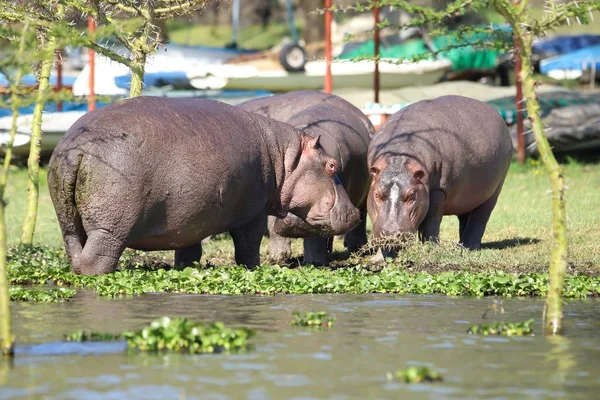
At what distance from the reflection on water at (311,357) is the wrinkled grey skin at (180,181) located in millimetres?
943

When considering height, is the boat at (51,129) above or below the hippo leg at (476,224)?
above

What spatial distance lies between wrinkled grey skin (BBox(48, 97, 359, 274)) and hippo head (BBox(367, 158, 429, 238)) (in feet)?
0.93

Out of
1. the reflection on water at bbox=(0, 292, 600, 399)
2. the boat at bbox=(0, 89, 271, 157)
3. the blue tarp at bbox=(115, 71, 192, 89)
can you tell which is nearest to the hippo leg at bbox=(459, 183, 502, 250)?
the reflection on water at bbox=(0, 292, 600, 399)

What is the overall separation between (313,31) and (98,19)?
935 inches

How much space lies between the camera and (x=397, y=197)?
10297mm

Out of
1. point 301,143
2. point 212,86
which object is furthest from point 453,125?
point 212,86

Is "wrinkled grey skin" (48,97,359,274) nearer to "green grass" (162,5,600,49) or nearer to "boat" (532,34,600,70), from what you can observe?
"boat" (532,34,600,70)

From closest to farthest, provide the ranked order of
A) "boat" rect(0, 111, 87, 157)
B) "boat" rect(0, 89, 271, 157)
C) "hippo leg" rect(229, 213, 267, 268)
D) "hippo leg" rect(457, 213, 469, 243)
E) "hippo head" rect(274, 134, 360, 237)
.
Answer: "hippo leg" rect(229, 213, 267, 268), "hippo head" rect(274, 134, 360, 237), "hippo leg" rect(457, 213, 469, 243), "boat" rect(0, 89, 271, 157), "boat" rect(0, 111, 87, 157)

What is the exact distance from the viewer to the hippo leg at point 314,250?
11094 millimetres

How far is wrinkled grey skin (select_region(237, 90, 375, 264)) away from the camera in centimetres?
1107

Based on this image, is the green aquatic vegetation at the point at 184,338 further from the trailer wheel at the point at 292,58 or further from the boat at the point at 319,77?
the trailer wheel at the point at 292,58

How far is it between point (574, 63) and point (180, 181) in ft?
61.9

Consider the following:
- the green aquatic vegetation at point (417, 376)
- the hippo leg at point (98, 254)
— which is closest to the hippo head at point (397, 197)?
the hippo leg at point (98, 254)

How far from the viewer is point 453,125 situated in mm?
11359
